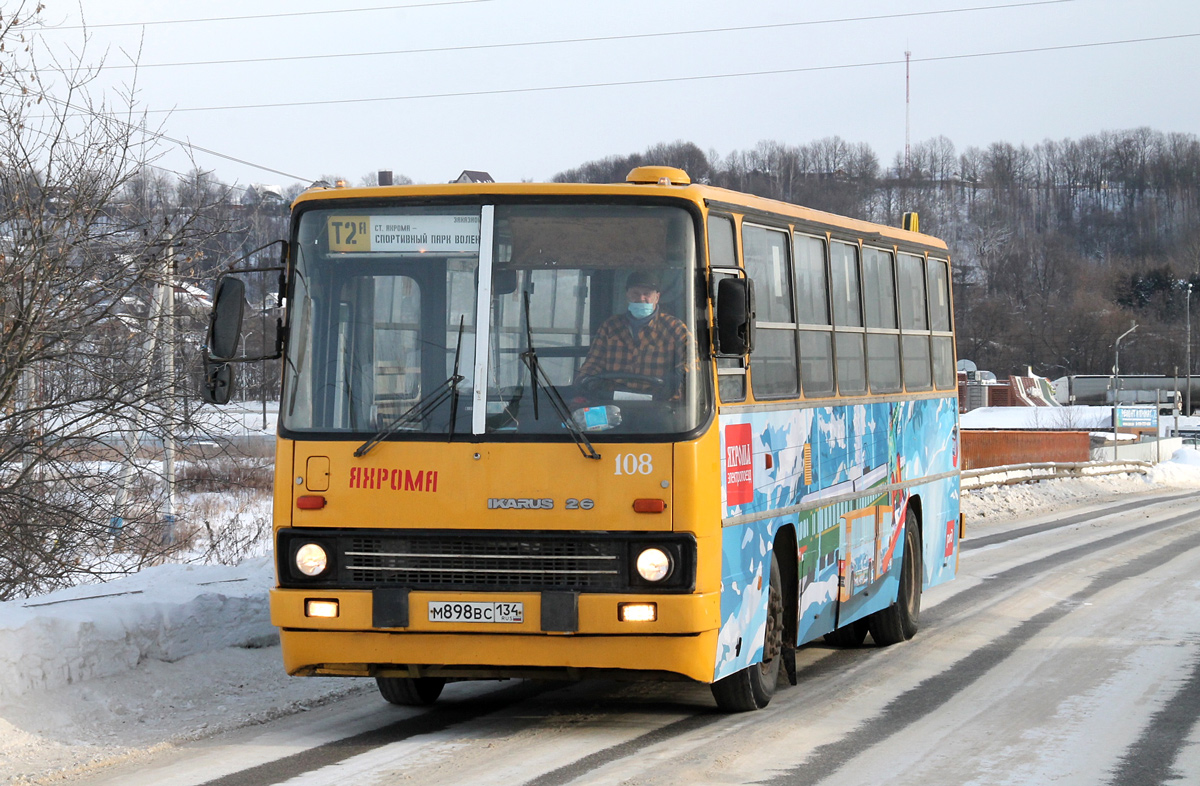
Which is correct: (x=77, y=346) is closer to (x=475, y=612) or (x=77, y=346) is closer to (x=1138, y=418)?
(x=475, y=612)

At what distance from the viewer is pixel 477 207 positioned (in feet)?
25.6

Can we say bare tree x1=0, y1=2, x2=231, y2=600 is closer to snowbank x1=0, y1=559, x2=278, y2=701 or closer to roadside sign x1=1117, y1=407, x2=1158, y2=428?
snowbank x1=0, y1=559, x2=278, y2=701

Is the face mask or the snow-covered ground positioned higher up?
the face mask

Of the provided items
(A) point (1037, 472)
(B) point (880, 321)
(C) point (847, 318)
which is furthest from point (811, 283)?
(A) point (1037, 472)

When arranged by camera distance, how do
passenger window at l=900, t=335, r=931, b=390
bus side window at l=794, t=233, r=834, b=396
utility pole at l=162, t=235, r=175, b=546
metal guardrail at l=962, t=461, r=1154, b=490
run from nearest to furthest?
1. bus side window at l=794, t=233, r=834, b=396
2. passenger window at l=900, t=335, r=931, b=390
3. utility pole at l=162, t=235, r=175, b=546
4. metal guardrail at l=962, t=461, r=1154, b=490

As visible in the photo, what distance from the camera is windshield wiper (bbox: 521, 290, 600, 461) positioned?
7.43m

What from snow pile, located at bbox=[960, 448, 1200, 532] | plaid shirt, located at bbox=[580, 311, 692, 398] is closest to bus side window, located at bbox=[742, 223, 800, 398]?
plaid shirt, located at bbox=[580, 311, 692, 398]

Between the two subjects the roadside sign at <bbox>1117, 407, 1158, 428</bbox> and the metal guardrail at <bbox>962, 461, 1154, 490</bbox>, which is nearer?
the metal guardrail at <bbox>962, 461, 1154, 490</bbox>

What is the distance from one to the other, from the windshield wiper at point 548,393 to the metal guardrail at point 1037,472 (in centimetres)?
2682

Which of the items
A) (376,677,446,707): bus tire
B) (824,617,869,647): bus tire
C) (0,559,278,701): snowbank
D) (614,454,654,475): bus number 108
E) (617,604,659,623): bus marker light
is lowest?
(824,617,869,647): bus tire

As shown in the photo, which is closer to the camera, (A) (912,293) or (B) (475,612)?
(B) (475,612)

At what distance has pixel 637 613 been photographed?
7316 millimetres

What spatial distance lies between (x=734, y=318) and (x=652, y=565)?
1292 mm

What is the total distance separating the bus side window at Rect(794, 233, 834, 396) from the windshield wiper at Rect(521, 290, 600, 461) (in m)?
2.26
